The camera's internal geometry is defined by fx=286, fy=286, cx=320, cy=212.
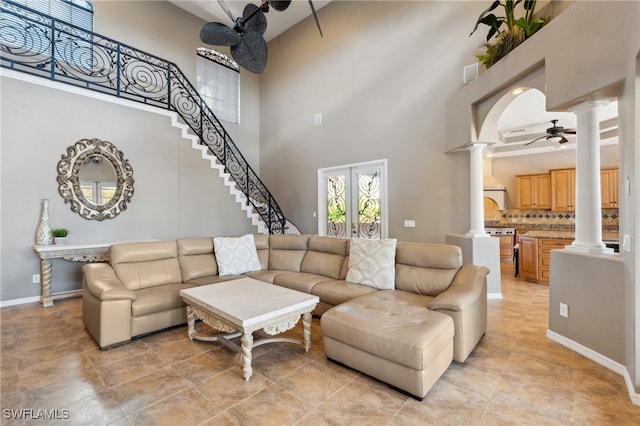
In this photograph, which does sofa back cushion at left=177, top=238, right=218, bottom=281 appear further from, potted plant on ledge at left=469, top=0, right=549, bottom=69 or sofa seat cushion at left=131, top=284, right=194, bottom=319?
potted plant on ledge at left=469, top=0, right=549, bottom=69

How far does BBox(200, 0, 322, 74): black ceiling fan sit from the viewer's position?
9.97ft

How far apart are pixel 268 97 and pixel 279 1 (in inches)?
218

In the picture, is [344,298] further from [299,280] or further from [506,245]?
[506,245]

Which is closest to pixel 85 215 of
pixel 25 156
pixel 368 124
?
pixel 25 156

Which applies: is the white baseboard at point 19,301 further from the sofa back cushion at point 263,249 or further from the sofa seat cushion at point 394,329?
the sofa seat cushion at point 394,329

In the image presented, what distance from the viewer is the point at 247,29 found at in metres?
3.26

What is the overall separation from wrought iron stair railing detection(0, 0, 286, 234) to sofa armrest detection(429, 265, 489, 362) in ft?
16.0

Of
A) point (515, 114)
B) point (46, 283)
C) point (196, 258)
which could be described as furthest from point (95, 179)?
point (515, 114)

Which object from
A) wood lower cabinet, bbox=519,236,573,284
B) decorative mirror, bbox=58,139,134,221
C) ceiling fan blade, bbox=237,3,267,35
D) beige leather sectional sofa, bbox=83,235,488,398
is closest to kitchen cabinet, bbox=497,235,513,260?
wood lower cabinet, bbox=519,236,573,284

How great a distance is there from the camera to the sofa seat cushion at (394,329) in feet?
6.42

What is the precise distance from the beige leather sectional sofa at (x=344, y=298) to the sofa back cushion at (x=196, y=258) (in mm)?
13

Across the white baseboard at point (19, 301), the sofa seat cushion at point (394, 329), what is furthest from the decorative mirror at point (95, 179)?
the sofa seat cushion at point (394, 329)

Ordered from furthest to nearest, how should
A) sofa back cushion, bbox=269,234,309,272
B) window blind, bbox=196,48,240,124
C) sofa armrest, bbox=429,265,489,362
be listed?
1. window blind, bbox=196,48,240,124
2. sofa back cushion, bbox=269,234,309,272
3. sofa armrest, bbox=429,265,489,362

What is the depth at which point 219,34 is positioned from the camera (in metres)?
3.05
